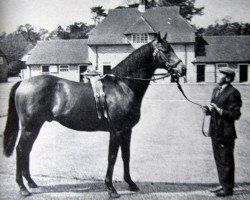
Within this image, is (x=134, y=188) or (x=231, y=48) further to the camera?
(x=231, y=48)

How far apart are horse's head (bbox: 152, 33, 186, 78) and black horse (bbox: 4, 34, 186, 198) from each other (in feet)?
0.04

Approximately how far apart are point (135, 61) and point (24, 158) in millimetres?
1844

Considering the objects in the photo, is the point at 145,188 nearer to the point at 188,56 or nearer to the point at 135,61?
the point at 135,61

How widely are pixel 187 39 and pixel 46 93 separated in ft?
11.6

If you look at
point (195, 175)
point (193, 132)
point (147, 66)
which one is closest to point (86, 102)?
point (147, 66)

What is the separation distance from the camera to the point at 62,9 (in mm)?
4438

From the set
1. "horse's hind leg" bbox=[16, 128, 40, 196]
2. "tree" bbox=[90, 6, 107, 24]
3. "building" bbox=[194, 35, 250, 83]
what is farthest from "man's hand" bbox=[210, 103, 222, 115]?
"horse's hind leg" bbox=[16, 128, 40, 196]

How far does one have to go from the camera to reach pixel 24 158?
4.40m

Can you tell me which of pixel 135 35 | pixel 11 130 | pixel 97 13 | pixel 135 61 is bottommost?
pixel 11 130

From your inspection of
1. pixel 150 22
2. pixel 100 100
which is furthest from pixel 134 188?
pixel 150 22

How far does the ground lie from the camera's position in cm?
438

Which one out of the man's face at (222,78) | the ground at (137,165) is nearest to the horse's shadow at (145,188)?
the ground at (137,165)

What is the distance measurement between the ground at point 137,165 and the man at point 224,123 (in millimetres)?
245

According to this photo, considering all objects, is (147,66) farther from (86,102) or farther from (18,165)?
(18,165)
